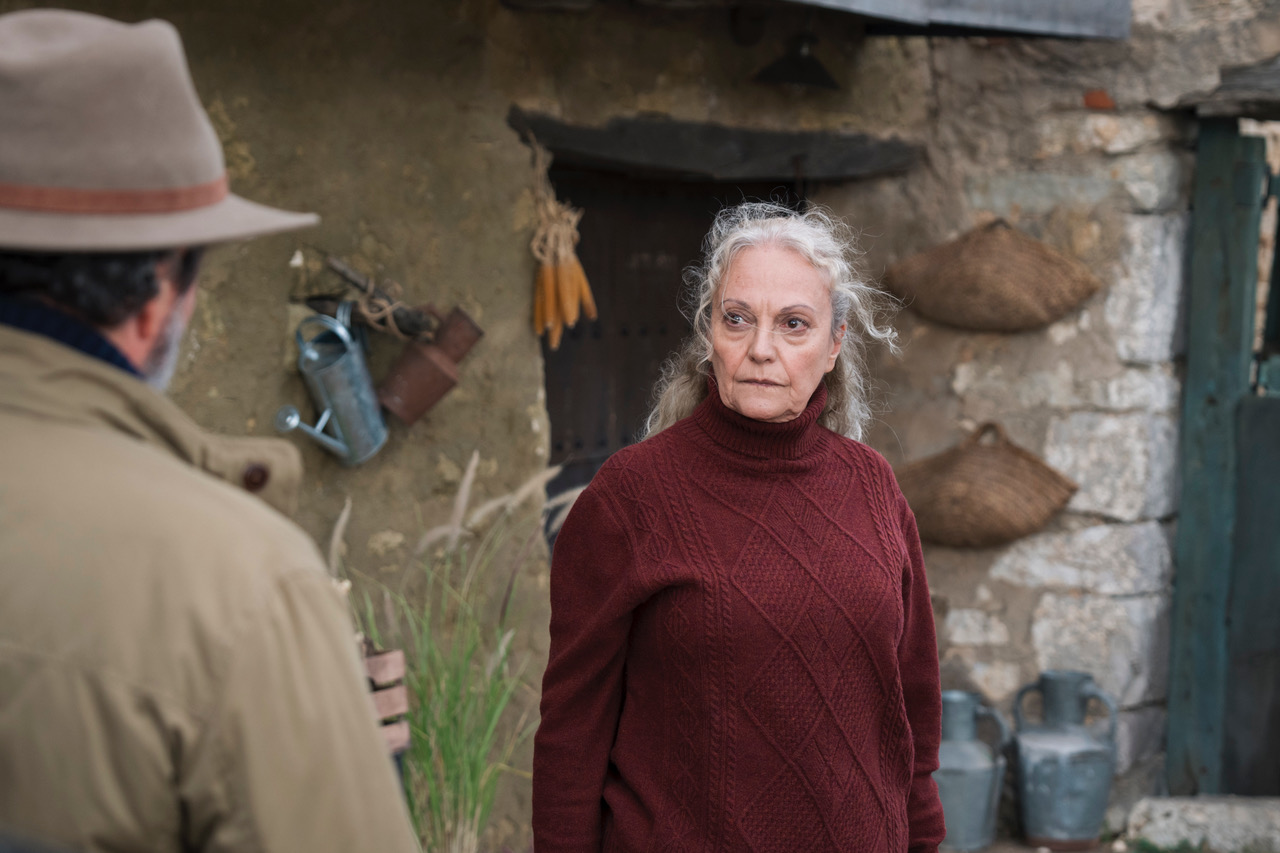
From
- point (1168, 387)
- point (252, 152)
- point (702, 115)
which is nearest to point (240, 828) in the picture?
point (252, 152)

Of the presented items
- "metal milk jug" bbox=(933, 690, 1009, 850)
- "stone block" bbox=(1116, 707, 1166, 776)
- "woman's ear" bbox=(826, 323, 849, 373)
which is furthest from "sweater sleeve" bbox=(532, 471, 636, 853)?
"stone block" bbox=(1116, 707, 1166, 776)

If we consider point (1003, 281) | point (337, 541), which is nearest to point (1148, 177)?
point (1003, 281)

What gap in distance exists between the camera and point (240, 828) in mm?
750

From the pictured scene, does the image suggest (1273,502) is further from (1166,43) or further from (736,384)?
(736,384)

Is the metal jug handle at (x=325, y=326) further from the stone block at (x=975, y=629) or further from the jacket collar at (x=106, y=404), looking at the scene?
the stone block at (x=975, y=629)

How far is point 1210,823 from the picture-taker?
137 inches

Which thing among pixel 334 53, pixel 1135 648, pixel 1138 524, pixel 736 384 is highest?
pixel 334 53

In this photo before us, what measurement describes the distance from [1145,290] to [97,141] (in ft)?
11.1

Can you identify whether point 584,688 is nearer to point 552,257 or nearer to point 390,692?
point 390,692

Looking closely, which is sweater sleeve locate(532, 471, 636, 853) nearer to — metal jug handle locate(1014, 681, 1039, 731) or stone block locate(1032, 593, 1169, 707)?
metal jug handle locate(1014, 681, 1039, 731)

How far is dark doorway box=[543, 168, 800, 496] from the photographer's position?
3.47 m

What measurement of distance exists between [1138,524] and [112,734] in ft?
11.3

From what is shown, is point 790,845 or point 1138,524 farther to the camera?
point 1138,524

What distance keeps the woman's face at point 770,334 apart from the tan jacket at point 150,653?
865 mm
